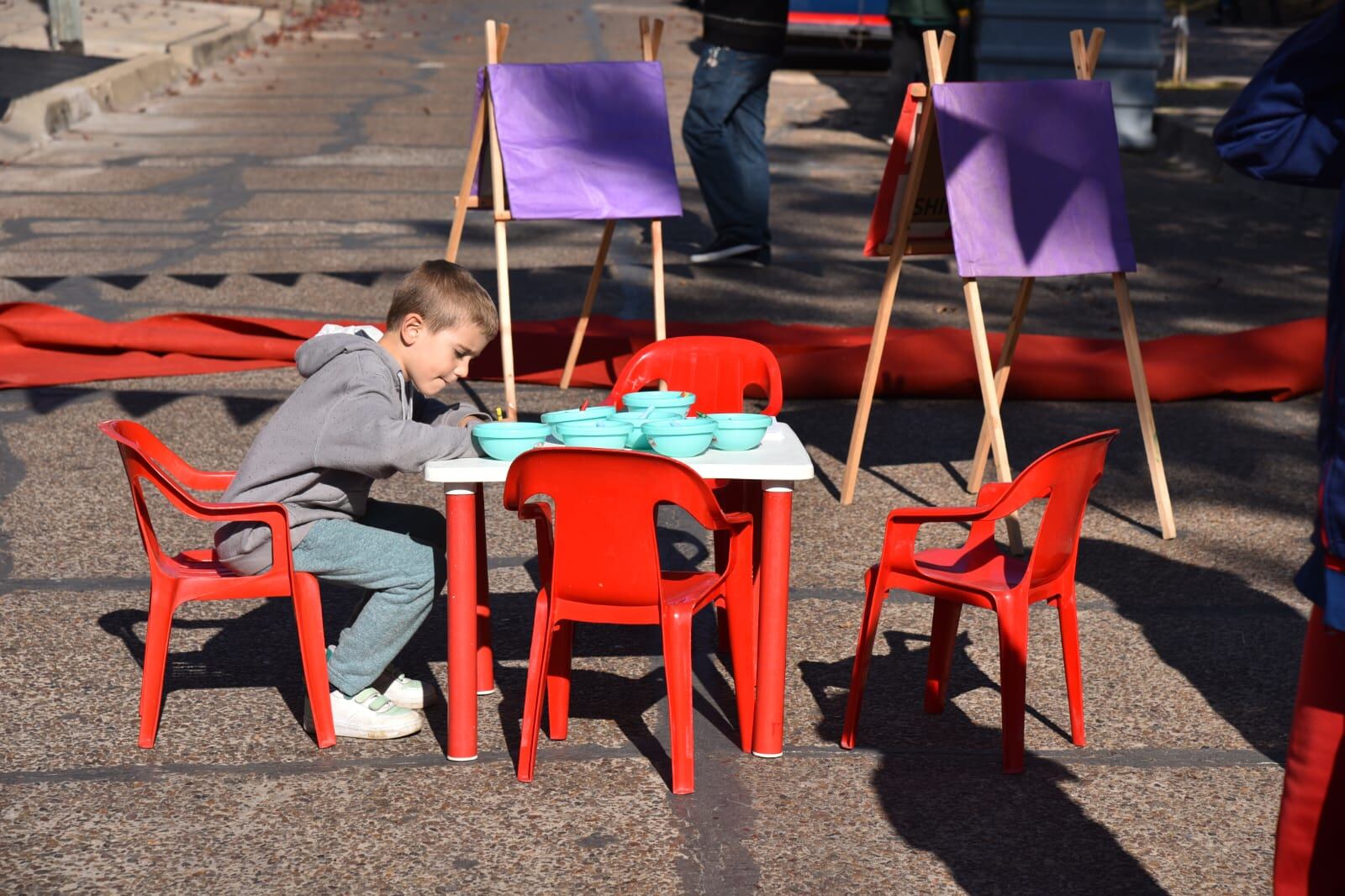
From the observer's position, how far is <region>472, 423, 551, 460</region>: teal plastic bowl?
361 centimetres

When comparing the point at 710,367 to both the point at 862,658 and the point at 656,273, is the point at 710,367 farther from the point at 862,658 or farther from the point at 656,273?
the point at 656,273

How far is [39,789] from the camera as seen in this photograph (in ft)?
11.8

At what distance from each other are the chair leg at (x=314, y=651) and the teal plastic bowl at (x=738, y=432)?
1039 millimetres

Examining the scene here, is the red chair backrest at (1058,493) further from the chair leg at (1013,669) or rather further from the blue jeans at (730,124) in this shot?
the blue jeans at (730,124)

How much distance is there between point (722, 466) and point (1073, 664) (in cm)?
110

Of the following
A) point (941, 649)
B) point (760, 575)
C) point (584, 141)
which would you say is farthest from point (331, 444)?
point (584, 141)

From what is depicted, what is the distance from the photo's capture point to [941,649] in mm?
4102

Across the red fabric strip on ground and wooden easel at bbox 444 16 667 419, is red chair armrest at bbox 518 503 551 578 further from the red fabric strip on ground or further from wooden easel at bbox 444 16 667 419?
the red fabric strip on ground

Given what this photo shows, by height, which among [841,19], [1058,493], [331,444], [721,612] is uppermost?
[841,19]

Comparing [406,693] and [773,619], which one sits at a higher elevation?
[773,619]

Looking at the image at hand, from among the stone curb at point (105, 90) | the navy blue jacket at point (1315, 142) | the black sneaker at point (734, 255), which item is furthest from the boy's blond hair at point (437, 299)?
the stone curb at point (105, 90)

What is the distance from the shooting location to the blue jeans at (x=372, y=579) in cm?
382

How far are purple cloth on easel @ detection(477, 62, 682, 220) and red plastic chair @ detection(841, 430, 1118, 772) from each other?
2.78 m

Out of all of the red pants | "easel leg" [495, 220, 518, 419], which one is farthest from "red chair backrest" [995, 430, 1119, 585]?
"easel leg" [495, 220, 518, 419]
